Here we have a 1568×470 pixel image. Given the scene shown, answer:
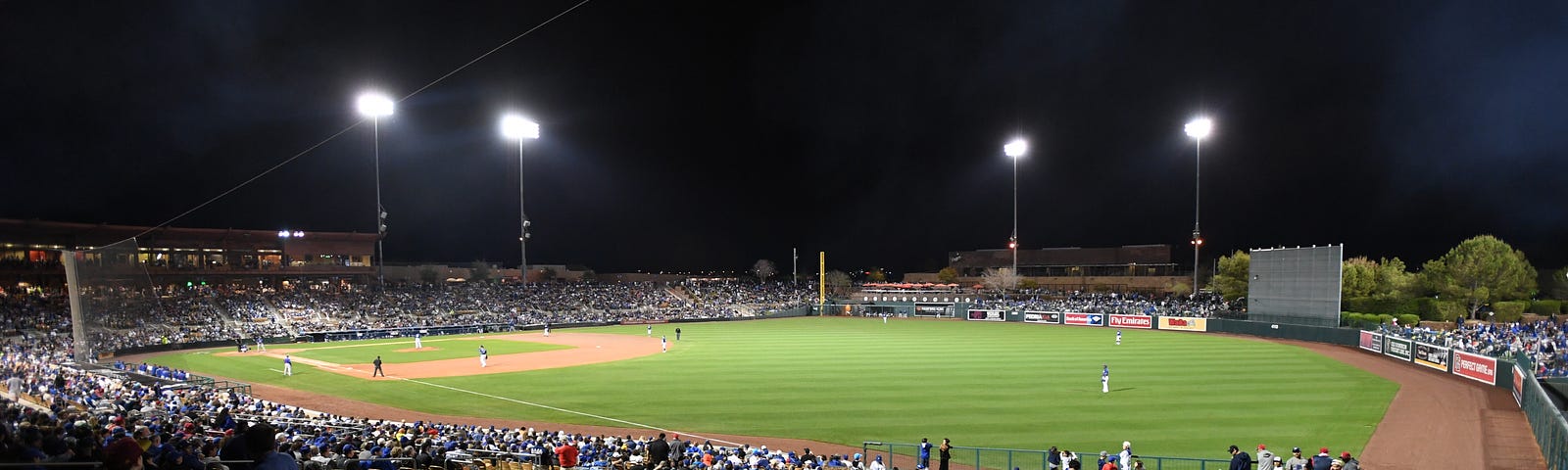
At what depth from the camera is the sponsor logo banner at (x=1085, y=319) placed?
191 feet

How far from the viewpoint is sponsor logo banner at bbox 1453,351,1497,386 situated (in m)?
25.6

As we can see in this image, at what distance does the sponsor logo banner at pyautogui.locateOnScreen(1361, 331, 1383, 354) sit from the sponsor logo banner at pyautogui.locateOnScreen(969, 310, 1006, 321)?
2858 centimetres

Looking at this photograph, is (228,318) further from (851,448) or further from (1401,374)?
(1401,374)

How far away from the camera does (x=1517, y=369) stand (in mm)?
22781

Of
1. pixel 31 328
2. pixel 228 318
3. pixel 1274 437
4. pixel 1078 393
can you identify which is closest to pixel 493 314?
pixel 228 318

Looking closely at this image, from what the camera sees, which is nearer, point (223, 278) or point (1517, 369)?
point (1517, 369)

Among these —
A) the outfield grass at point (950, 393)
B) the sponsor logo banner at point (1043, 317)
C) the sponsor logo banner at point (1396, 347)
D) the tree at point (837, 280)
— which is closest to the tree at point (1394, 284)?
the outfield grass at point (950, 393)

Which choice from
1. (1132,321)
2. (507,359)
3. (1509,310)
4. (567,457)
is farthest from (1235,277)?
(567,457)

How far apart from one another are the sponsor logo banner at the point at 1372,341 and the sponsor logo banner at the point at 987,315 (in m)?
28.6

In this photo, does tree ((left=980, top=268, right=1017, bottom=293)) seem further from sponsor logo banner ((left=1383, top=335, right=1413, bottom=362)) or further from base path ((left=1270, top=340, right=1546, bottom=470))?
base path ((left=1270, top=340, right=1546, bottom=470))

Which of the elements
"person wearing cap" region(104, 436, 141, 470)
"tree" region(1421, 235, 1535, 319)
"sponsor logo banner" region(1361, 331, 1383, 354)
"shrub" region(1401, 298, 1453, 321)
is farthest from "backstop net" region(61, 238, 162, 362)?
"tree" region(1421, 235, 1535, 319)

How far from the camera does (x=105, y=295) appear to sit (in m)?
20.8

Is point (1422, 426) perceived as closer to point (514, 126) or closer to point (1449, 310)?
point (1449, 310)

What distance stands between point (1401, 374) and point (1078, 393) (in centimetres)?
1541
